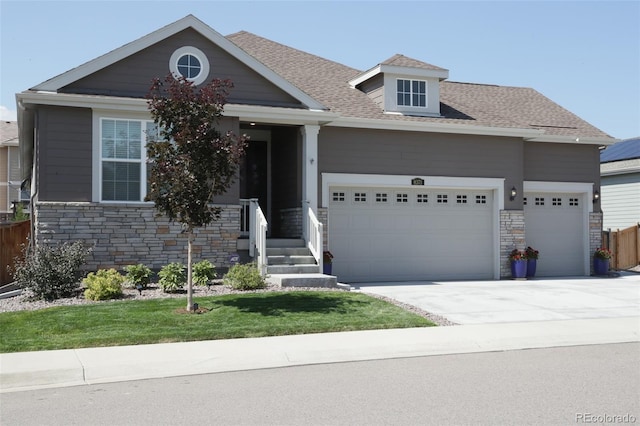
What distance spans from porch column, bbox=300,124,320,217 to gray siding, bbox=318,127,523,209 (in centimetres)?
42

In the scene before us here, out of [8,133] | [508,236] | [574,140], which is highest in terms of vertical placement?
[8,133]

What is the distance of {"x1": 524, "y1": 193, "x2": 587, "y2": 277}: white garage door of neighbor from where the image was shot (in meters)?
19.2

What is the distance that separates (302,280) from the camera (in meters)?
13.4

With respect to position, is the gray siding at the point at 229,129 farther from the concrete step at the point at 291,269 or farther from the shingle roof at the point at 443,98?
the shingle roof at the point at 443,98

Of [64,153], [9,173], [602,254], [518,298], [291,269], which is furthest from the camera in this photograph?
[9,173]

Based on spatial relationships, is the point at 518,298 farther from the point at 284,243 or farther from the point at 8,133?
the point at 8,133

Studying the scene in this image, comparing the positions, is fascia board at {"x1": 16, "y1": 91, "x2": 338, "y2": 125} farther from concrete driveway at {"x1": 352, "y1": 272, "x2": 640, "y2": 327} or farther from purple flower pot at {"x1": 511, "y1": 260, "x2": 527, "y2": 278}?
purple flower pot at {"x1": 511, "y1": 260, "x2": 527, "y2": 278}

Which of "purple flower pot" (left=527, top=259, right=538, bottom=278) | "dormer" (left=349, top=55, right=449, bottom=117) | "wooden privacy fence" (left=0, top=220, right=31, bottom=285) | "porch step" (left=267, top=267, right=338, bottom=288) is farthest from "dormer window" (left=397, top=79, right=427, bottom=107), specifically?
"wooden privacy fence" (left=0, top=220, right=31, bottom=285)

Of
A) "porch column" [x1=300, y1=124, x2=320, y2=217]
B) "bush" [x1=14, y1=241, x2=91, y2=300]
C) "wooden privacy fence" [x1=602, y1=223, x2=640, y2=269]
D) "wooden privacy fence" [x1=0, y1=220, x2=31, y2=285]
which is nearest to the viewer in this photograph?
"bush" [x1=14, y1=241, x2=91, y2=300]

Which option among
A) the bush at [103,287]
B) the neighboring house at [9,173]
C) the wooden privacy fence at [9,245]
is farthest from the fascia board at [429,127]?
the neighboring house at [9,173]

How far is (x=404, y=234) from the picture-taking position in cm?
1736

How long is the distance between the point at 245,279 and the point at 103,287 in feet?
8.83

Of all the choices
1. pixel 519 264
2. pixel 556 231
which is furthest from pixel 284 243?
pixel 556 231

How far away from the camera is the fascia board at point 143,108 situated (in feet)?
44.8
